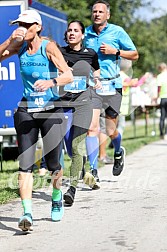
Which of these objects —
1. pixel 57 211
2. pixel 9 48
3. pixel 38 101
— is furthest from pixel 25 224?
pixel 9 48

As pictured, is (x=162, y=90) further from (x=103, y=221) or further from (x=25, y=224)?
(x=25, y=224)

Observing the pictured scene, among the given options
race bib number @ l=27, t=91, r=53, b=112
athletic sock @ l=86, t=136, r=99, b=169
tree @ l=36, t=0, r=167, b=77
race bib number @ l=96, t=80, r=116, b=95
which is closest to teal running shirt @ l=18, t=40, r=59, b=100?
race bib number @ l=27, t=91, r=53, b=112

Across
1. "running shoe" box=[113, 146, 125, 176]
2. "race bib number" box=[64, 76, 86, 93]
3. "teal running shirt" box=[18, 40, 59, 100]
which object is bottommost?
"running shoe" box=[113, 146, 125, 176]

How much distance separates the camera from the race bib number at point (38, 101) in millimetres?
7086

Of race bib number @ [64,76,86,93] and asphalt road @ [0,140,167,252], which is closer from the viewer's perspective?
asphalt road @ [0,140,167,252]

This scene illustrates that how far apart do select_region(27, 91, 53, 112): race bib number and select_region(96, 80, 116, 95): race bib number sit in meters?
2.92

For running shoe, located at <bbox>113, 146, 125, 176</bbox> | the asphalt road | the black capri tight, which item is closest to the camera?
the asphalt road

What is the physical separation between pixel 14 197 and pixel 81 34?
209cm

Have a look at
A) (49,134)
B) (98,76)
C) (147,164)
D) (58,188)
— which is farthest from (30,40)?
(147,164)

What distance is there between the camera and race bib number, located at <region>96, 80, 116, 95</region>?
10031 millimetres

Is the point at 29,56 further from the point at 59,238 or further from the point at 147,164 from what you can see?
the point at 147,164

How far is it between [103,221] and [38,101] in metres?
1.31

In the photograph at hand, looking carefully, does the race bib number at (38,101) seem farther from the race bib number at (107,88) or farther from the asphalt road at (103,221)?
the race bib number at (107,88)

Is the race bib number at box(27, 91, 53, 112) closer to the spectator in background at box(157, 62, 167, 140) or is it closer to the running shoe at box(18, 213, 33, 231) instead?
the running shoe at box(18, 213, 33, 231)
